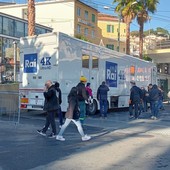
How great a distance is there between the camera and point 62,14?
2372 inches

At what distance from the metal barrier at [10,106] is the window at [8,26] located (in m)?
24.5

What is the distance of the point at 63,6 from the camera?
6009 centimetres

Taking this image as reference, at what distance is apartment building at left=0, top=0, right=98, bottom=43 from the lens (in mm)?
59719

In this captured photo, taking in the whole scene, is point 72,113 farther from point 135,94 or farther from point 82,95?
point 135,94

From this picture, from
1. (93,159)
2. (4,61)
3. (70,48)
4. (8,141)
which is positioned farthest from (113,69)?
(4,61)

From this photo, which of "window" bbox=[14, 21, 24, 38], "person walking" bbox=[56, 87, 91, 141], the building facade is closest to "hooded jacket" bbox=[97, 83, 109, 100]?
"person walking" bbox=[56, 87, 91, 141]

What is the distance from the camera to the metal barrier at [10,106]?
13.4 metres

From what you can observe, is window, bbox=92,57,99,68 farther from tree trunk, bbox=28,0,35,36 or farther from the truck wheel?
tree trunk, bbox=28,0,35,36

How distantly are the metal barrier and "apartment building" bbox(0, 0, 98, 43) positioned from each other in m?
45.4

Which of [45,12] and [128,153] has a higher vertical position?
[45,12]

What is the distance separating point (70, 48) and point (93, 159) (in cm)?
836

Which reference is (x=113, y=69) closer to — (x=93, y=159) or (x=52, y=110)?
(x=52, y=110)

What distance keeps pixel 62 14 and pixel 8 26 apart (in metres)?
23.6

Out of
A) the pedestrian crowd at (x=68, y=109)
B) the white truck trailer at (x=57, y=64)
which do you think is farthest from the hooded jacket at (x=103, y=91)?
the pedestrian crowd at (x=68, y=109)
